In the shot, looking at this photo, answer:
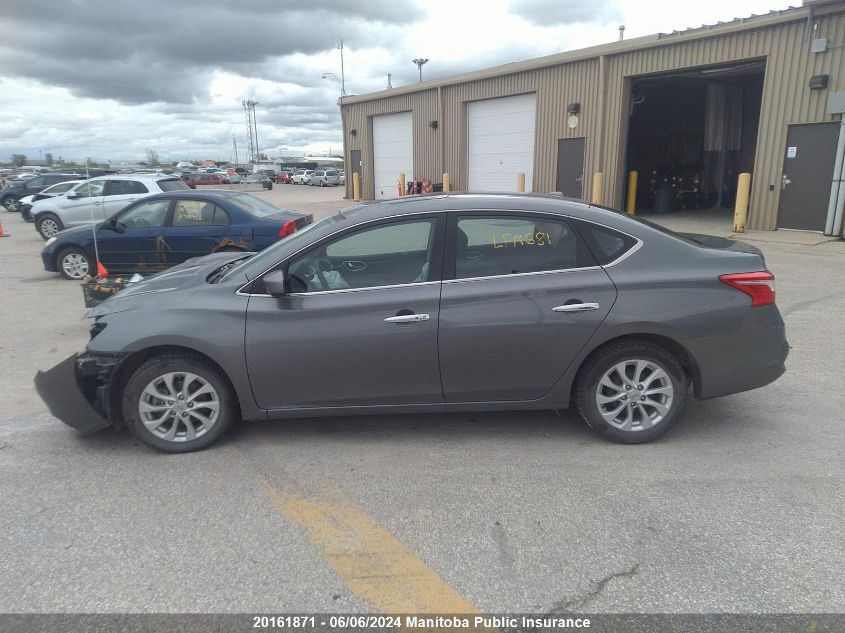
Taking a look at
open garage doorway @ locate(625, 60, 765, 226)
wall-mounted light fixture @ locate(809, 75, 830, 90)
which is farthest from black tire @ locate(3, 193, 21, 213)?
wall-mounted light fixture @ locate(809, 75, 830, 90)

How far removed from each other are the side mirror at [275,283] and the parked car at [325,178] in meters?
52.6

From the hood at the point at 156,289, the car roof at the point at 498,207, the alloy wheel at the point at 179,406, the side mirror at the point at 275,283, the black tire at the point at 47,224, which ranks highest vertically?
the car roof at the point at 498,207

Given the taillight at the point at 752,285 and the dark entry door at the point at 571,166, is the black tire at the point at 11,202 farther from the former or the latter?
the taillight at the point at 752,285

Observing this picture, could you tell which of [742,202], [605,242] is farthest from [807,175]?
[605,242]

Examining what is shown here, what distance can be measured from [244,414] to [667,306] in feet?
9.19

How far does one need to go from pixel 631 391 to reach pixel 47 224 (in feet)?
57.5

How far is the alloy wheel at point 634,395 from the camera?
383cm

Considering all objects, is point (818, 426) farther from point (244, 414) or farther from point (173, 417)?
point (173, 417)

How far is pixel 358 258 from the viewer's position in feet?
13.0

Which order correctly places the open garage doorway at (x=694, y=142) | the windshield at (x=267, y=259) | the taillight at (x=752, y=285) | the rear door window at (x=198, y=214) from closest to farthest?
the taillight at (x=752, y=285), the windshield at (x=267, y=259), the rear door window at (x=198, y=214), the open garage doorway at (x=694, y=142)

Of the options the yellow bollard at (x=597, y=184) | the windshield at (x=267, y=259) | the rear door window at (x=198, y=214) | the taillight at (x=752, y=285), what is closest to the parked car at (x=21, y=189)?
the rear door window at (x=198, y=214)

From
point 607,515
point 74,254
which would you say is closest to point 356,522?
point 607,515

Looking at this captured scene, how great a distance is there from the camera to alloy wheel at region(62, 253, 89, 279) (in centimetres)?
986

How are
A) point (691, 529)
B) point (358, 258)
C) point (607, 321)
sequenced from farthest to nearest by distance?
point (358, 258) < point (607, 321) < point (691, 529)
